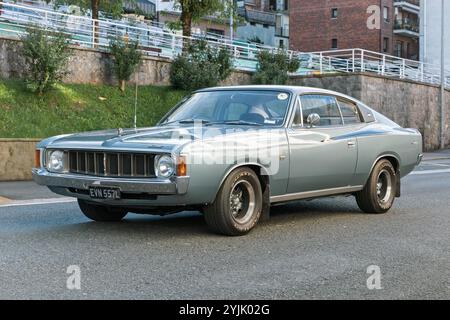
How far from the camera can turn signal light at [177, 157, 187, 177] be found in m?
6.17

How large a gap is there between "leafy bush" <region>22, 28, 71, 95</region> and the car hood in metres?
A: 13.8

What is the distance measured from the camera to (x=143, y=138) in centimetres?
664

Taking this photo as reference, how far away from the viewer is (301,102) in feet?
25.7

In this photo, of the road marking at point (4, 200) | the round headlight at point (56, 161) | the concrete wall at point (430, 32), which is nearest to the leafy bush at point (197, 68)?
the road marking at point (4, 200)

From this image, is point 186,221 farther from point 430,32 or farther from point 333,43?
point 333,43

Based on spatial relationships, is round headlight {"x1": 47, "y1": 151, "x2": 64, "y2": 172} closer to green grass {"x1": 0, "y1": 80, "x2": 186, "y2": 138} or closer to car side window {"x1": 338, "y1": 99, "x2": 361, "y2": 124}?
car side window {"x1": 338, "y1": 99, "x2": 361, "y2": 124}

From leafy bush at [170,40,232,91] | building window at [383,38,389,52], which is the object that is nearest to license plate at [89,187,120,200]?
leafy bush at [170,40,232,91]

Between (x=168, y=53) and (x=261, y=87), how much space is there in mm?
20787

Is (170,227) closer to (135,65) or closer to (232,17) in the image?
(135,65)

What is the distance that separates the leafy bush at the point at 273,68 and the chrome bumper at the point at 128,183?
21.9m

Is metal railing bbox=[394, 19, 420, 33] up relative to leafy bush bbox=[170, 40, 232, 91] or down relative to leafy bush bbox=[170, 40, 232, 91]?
up

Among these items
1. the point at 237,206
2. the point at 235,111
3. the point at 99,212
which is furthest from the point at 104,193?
the point at 235,111

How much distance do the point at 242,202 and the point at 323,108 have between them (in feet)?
6.48
